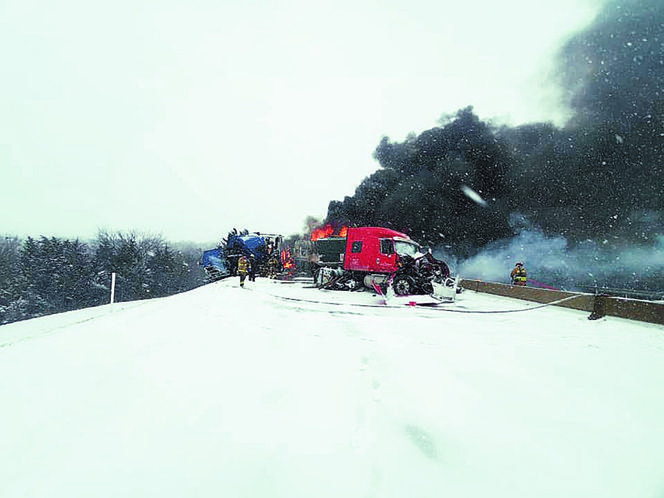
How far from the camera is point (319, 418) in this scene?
106 inches

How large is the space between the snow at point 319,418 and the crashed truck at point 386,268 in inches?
260

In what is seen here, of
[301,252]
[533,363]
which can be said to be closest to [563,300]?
[533,363]

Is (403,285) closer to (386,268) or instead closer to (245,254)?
(386,268)

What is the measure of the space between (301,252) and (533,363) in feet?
76.5

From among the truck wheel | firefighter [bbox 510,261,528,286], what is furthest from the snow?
firefighter [bbox 510,261,528,286]

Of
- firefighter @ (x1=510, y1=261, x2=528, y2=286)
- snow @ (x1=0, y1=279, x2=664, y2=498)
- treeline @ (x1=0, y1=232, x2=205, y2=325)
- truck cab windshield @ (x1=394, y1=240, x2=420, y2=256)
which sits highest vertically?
truck cab windshield @ (x1=394, y1=240, x2=420, y2=256)

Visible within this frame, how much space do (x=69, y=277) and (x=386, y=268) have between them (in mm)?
50909

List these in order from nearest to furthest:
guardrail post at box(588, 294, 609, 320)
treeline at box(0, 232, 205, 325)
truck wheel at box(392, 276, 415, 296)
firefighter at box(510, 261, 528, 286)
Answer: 1. guardrail post at box(588, 294, 609, 320)
2. truck wheel at box(392, 276, 415, 296)
3. firefighter at box(510, 261, 528, 286)
4. treeline at box(0, 232, 205, 325)

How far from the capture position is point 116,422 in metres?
2.52

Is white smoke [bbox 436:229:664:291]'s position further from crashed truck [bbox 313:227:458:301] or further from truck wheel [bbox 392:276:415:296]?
truck wheel [bbox 392:276:415:296]

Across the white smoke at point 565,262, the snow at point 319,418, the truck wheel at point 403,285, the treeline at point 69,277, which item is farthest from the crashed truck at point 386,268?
the treeline at point 69,277

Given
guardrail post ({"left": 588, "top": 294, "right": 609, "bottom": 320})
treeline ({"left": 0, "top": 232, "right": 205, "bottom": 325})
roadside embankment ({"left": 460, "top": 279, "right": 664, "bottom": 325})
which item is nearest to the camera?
roadside embankment ({"left": 460, "top": 279, "right": 664, "bottom": 325})

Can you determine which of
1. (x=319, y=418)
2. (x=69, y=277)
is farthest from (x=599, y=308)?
(x=69, y=277)

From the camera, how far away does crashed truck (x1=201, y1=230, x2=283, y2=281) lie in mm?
22656
